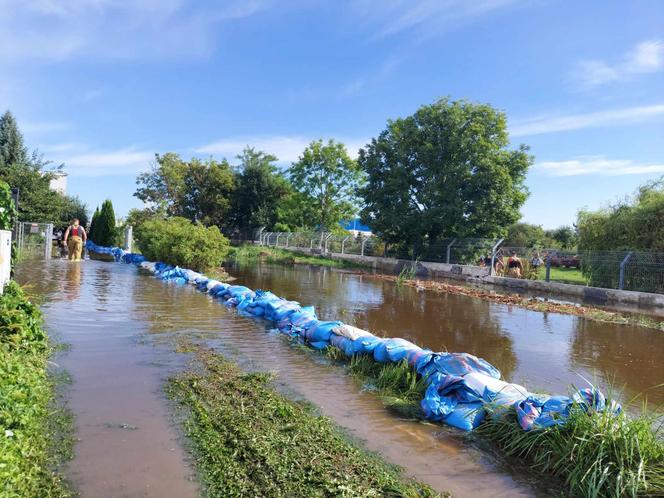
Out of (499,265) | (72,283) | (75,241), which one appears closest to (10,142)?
(75,241)

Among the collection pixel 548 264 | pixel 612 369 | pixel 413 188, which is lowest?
pixel 612 369

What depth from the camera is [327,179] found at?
1548 inches

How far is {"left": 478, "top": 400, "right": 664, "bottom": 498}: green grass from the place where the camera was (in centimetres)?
311

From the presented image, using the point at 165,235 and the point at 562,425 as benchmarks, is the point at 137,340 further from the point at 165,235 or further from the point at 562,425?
the point at 165,235

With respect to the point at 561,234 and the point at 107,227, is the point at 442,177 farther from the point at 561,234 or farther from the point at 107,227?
the point at 561,234

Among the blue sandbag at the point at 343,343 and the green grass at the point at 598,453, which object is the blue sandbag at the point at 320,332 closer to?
the blue sandbag at the point at 343,343

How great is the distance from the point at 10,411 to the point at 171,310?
584 cm

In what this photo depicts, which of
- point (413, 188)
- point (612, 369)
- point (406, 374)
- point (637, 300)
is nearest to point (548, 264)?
point (637, 300)

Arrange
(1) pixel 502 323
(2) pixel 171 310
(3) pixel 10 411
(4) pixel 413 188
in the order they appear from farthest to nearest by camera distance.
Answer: (4) pixel 413 188 < (1) pixel 502 323 < (2) pixel 171 310 < (3) pixel 10 411

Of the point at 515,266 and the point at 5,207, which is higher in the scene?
the point at 5,207

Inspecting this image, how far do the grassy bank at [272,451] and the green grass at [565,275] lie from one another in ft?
57.5

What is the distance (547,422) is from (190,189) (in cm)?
4003

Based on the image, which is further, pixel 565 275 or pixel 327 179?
pixel 327 179

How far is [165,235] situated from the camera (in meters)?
16.7
